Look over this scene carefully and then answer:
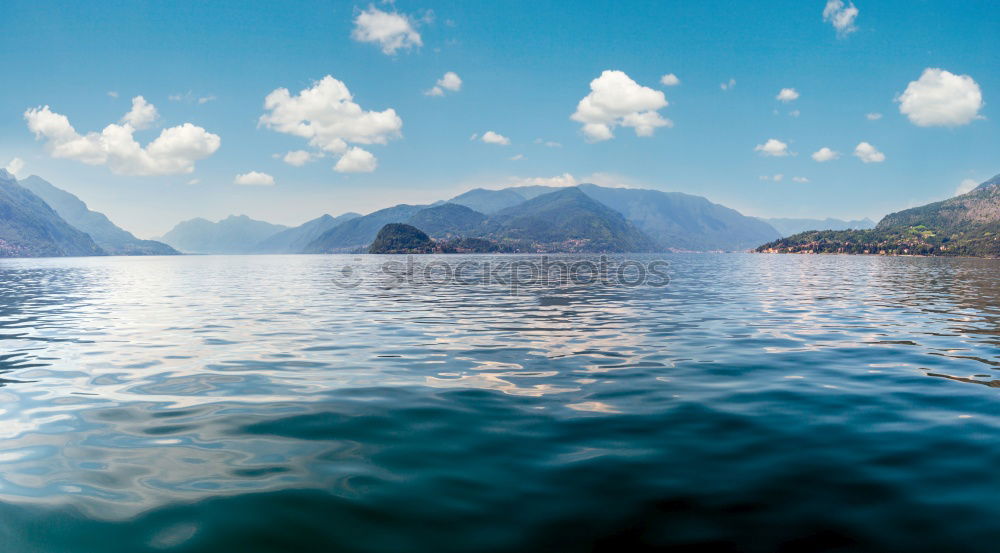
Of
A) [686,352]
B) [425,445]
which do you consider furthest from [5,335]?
[686,352]

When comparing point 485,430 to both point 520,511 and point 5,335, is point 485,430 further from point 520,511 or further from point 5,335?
point 5,335

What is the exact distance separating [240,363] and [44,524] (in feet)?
34.1

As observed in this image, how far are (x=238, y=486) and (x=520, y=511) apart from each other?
4.24m

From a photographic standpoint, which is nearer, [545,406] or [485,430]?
[485,430]

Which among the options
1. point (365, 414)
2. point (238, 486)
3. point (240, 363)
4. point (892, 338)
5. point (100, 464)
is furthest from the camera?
point (892, 338)

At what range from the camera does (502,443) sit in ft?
30.4

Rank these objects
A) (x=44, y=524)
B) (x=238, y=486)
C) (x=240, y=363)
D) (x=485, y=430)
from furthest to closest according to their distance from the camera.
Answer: (x=240, y=363), (x=485, y=430), (x=238, y=486), (x=44, y=524)

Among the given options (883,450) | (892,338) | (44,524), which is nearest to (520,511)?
(44,524)

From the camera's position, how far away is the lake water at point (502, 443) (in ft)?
20.9

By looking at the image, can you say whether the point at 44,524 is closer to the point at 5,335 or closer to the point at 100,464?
the point at 100,464

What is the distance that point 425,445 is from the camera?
924 cm

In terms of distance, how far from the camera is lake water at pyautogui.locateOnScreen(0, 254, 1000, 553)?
250 inches

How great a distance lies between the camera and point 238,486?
24.8 feet

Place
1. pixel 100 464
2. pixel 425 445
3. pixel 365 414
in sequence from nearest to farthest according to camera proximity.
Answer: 1. pixel 100 464
2. pixel 425 445
3. pixel 365 414
